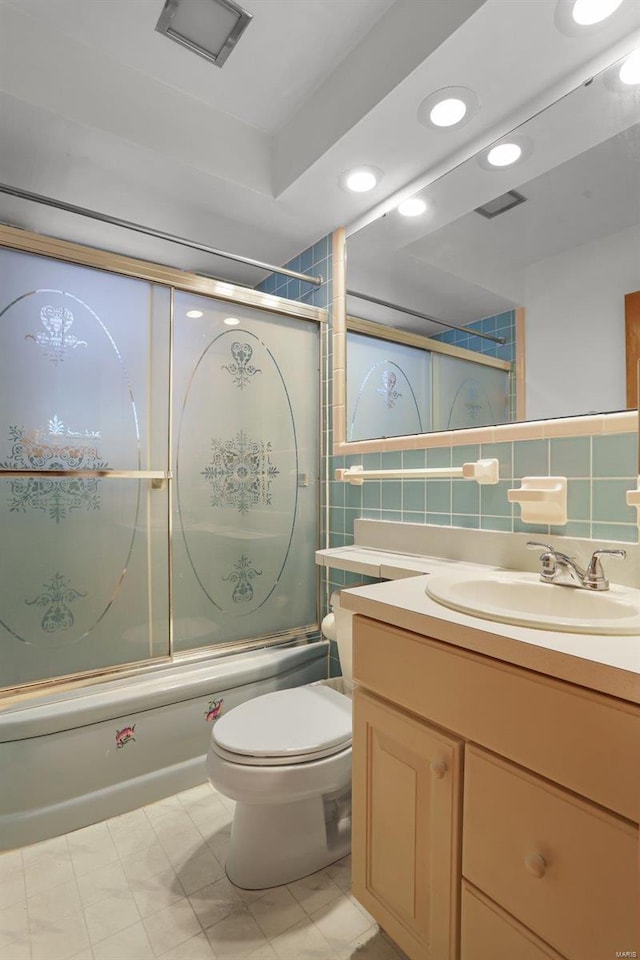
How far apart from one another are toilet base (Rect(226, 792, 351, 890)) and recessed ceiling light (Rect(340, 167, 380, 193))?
2015 mm

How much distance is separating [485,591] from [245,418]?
1250mm

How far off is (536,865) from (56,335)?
1854 millimetres

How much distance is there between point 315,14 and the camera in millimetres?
1375

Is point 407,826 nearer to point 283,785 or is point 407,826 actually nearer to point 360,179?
point 283,785

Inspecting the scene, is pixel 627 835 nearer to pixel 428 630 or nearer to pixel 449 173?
pixel 428 630

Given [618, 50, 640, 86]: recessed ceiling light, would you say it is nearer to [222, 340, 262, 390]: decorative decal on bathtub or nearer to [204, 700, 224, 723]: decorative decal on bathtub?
[222, 340, 262, 390]: decorative decal on bathtub

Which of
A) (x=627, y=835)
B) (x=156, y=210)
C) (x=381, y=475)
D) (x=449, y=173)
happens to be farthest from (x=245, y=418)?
(x=627, y=835)

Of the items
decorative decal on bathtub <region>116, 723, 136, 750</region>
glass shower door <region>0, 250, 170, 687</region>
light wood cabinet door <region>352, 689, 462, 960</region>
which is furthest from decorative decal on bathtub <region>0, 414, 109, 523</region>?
light wood cabinet door <region>352, 689, 462, 960</region>

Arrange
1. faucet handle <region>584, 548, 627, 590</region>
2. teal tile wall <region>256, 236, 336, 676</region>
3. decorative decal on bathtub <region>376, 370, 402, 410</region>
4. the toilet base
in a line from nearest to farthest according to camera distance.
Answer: faucet handle <region>584, 548, 627, 590</region> → the toilet base → decorative decal on bathtub <region>376, 370, 402, 410</region> → teal tile wall <region>256, 236, 336, 676</region>

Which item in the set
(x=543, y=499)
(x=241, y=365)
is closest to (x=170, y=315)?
(x=241, y=365)

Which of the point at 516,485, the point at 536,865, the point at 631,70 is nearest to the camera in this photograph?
the point at 536,865

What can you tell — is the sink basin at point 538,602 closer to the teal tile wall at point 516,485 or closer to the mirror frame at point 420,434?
the teal tile wall at point 516,485

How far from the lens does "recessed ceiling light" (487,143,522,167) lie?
142 centimetres

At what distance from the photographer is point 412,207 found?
1.76 metres
